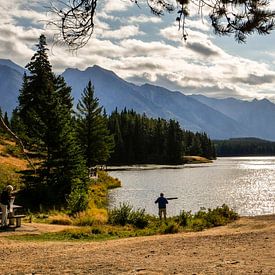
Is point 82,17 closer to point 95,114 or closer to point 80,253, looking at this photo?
point 80,253

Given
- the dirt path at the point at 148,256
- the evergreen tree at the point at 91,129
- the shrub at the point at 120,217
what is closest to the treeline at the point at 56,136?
the evergreen tree at the point at 91,129

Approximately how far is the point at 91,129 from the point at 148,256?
50.2m

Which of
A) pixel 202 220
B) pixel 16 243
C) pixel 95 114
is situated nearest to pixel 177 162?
pixel 95 114

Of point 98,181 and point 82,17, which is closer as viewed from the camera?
point 82,17

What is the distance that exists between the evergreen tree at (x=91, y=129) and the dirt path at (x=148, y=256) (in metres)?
44.1

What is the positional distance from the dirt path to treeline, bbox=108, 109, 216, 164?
111 metres

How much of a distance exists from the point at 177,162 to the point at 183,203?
98.4m

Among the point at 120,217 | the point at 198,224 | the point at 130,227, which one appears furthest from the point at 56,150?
the point at 198,224

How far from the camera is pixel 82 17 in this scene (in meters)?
8.23

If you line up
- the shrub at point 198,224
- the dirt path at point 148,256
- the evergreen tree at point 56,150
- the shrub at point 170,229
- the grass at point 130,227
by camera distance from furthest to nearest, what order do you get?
the evergreen tree at point 56,150 < the shrub at point 198,224 < the shrub at point 170,229 < the grass at point 130,227 < the dirt path at point 148,256

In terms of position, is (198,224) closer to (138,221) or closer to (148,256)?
(138,221)

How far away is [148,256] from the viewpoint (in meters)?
13.2

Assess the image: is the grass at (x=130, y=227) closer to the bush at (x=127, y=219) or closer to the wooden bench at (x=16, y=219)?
the bush at (x=127, y=219)

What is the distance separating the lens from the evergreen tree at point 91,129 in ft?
203
